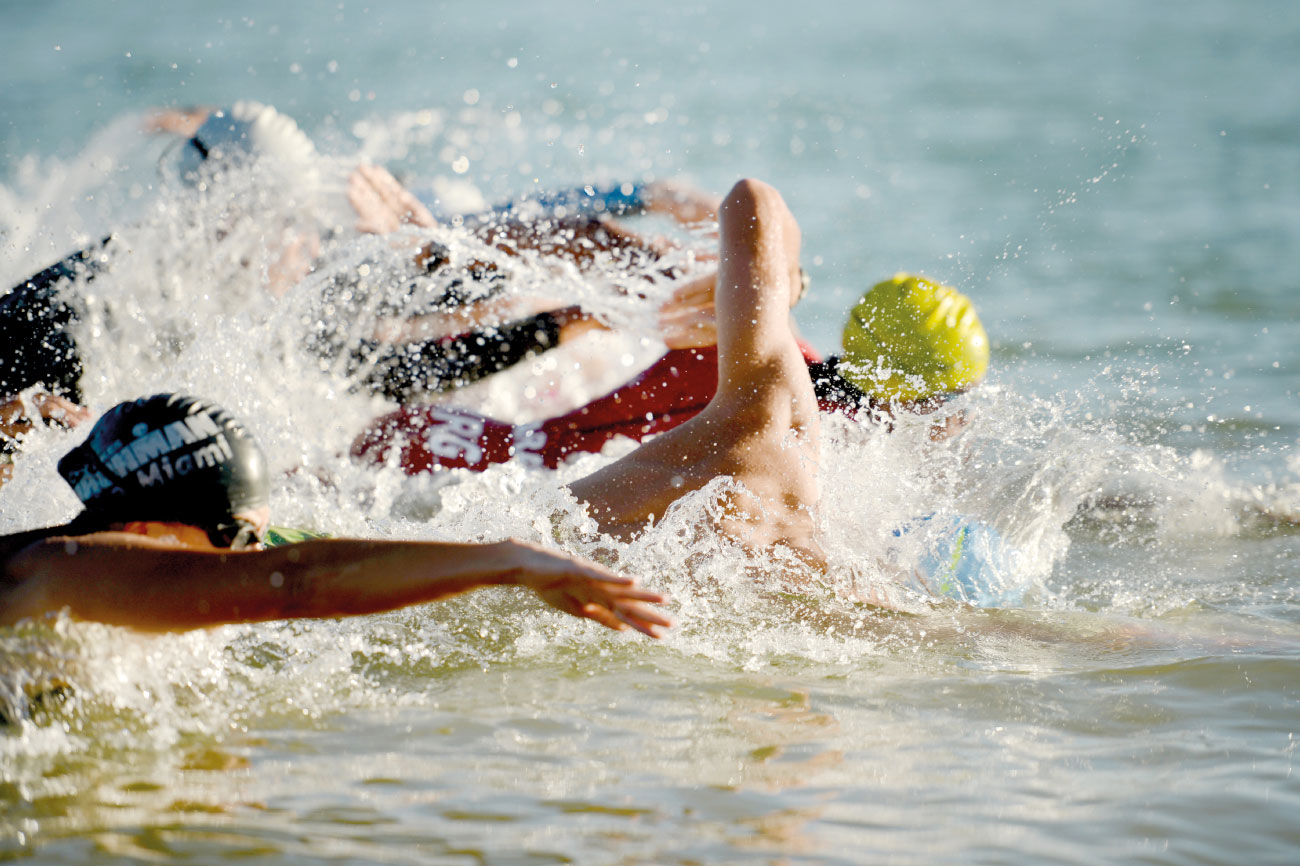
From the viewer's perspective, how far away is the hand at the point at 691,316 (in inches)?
210

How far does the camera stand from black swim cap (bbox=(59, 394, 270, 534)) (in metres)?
2.72

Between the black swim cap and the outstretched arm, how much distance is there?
359 mm

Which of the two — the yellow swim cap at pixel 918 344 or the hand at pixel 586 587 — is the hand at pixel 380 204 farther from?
the hand at pixel 586 587

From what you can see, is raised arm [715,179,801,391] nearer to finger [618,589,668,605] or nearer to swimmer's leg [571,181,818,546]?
swimmer's leg [571,181,818,546]

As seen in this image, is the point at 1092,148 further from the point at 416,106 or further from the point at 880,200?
the point at 416,106

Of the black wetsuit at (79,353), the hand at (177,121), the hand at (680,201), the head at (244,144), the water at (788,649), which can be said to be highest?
the hand at (177,121)

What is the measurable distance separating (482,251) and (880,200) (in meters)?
10.2

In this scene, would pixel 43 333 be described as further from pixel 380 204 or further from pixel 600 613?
pixel 600 613

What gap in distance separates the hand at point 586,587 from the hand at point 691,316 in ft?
10.0

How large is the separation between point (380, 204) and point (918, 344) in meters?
3.16

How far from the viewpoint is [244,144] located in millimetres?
5852

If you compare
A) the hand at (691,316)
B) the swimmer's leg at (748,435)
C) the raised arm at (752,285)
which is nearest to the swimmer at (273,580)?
the swimmer's leg at (748,435)

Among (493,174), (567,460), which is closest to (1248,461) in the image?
(567,460)

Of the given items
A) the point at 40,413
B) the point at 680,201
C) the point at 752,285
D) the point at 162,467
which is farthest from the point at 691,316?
the point at 162,467
